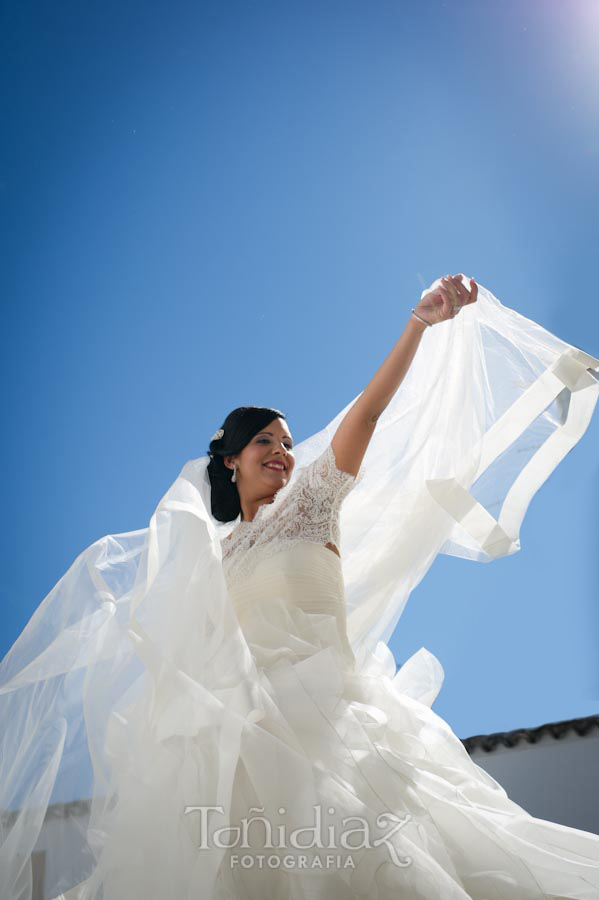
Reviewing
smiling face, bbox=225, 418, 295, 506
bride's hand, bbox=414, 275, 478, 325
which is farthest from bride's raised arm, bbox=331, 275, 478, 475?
smiling face, bbox=225, 418, 295, 506

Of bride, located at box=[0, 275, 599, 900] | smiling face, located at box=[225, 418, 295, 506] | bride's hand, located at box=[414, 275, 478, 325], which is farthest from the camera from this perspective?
smiling face, located at box=[225, 418, 295, 506]

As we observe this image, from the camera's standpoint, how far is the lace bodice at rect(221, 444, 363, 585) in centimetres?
205

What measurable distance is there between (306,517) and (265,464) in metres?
0.35

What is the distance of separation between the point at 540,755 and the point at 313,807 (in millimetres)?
1876

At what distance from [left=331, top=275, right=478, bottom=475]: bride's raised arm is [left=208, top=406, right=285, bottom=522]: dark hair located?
1.32 feet

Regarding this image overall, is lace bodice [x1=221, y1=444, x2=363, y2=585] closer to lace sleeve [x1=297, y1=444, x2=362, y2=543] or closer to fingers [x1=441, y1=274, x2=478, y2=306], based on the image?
lace sleeve [x1=297, y1=444, x2=362, y2=543]

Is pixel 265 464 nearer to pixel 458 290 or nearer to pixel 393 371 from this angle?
pixel 393 371

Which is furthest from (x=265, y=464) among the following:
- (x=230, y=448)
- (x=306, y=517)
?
(x=306, y=517)

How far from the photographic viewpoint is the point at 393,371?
2010 millimetres

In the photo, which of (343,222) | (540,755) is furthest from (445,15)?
(540,755)

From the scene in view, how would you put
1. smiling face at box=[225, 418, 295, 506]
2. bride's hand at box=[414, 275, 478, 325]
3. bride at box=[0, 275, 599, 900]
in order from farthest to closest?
smiling face at box=[225, 418, 295, 506] < bride's hand at box=[414, 275, 478, 325] < bride at box=[0, 275, 599, 900]

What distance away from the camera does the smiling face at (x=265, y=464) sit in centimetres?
237

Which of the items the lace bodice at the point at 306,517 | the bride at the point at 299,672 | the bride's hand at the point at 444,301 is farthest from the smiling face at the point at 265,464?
the bride's hand at the point at 444,301

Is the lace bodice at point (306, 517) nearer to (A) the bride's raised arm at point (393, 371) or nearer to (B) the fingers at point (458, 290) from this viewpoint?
(A) the bride's raised arm at point (393, 371)
